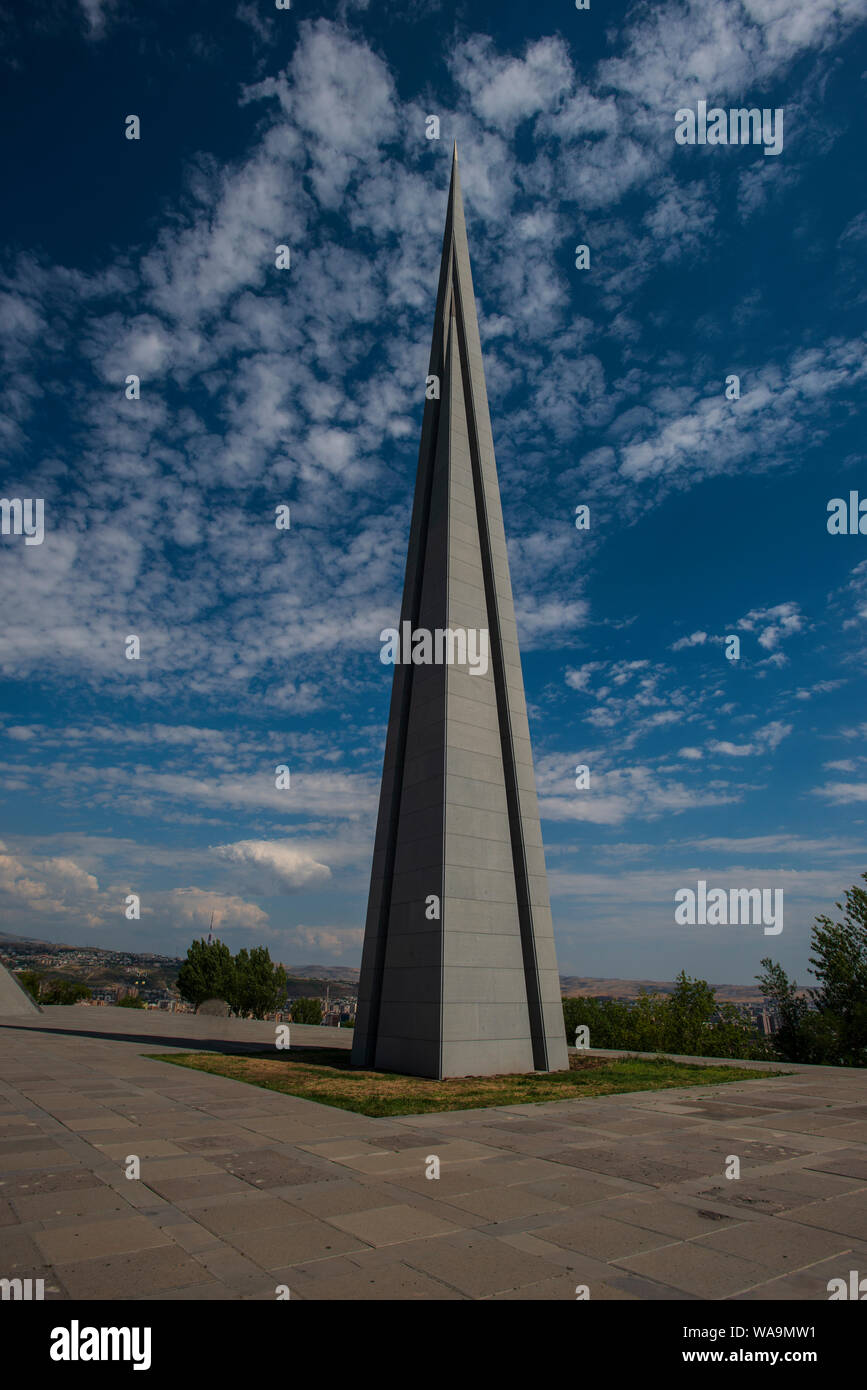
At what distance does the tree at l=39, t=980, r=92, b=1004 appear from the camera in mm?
75262

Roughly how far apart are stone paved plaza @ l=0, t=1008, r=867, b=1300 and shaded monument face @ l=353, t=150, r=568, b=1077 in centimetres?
514

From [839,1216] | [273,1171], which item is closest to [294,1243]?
[273,1171]

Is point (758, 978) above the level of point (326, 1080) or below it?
below

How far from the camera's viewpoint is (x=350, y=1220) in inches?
267

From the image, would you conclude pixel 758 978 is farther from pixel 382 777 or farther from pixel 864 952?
pixel 382 777

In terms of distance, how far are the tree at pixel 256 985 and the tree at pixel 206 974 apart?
769 mm

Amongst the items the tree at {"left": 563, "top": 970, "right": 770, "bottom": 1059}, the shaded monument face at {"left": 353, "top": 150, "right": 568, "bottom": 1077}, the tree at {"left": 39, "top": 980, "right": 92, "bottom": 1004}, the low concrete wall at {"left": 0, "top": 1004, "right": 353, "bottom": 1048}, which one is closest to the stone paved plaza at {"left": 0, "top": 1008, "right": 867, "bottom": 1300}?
the shaded monument face at {"left": 353, "top": 150, "right": 568, "bottom": 1077}

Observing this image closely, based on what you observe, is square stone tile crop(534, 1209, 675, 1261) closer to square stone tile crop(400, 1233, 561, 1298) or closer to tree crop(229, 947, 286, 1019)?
square stone tile crop(400, 1233, 561, 1298)

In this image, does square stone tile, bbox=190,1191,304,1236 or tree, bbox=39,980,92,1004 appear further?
tree, bbox=39,980,92,1004

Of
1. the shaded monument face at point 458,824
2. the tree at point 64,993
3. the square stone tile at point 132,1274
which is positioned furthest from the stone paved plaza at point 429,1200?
the tree at point 64,993

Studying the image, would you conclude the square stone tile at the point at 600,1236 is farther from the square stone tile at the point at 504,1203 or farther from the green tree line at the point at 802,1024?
the green tree line at the point at 802,1024
